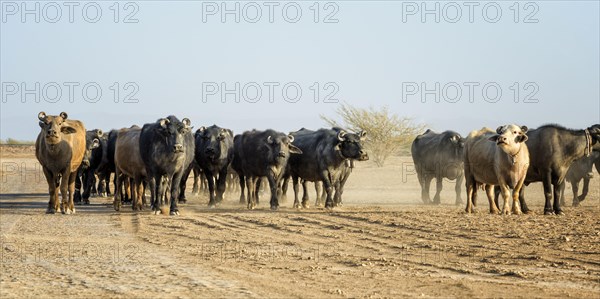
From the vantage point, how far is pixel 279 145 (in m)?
24.2

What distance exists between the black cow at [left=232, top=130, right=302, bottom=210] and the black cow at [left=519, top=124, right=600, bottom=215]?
239 inches

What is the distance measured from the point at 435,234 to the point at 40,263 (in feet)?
21.9

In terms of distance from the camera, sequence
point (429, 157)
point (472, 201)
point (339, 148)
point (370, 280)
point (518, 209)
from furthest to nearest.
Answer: point (429, 157)
point (339, 148)
point (472, 201)
point (518, 209)
point (370, 280)

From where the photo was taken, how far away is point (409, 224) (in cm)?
1805

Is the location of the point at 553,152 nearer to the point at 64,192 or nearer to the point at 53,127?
the point at 64,192

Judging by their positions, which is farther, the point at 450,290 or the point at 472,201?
the point at 472,201

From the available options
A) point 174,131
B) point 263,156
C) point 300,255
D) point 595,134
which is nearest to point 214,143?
point 263,156

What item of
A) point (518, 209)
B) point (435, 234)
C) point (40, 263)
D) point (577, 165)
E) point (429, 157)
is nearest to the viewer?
point (40, 263)

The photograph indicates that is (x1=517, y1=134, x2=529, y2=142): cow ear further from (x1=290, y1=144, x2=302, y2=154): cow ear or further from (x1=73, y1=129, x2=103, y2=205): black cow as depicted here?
(x1=73, y1=129, x2=103, y2=205): black cow

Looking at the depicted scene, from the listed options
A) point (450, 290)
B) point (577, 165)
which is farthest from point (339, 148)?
point (450, 290)

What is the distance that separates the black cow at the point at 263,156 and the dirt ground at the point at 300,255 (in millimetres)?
2414

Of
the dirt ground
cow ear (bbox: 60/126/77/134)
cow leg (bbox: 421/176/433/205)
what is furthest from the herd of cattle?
the dirt ground

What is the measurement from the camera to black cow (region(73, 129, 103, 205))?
89.4 feet

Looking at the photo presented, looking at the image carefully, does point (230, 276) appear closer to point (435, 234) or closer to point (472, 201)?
point (435, 234)
